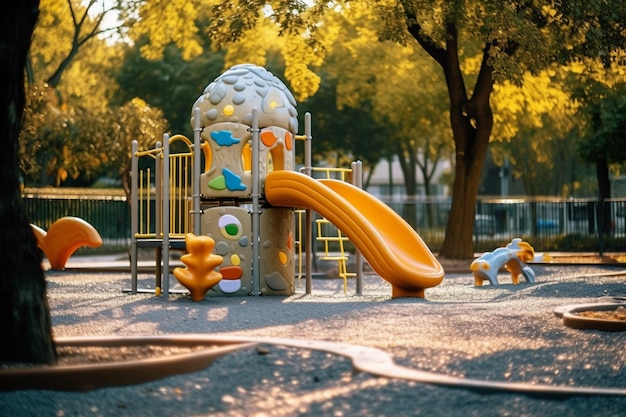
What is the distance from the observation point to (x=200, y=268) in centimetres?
1384

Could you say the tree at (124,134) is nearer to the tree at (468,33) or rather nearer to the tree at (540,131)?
the tree at (468,33)

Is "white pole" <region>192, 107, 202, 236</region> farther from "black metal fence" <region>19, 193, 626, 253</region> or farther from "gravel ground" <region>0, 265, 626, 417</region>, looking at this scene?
"black metal fence" <region>19, 193, 626, 253</region>

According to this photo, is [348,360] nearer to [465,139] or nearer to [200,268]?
[200,268]

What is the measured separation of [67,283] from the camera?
19.1m

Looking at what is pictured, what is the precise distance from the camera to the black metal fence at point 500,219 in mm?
32938

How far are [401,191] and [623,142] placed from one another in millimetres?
52747

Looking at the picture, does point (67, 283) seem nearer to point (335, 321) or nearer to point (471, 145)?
point (335, 321)

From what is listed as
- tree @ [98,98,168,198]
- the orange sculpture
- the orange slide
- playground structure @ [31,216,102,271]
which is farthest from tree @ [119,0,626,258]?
the orange sculpture

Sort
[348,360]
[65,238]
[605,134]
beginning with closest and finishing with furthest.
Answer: [348,360], [65,238], [605,134]

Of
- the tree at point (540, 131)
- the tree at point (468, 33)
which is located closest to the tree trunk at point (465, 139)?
the tree at point (468, 33)

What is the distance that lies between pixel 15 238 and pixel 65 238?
1594cm

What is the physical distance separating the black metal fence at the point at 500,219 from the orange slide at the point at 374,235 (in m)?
17.5

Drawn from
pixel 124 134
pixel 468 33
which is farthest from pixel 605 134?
pixel 124 134

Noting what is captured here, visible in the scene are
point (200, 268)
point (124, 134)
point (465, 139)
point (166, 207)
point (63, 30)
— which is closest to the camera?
point (200, 268)
